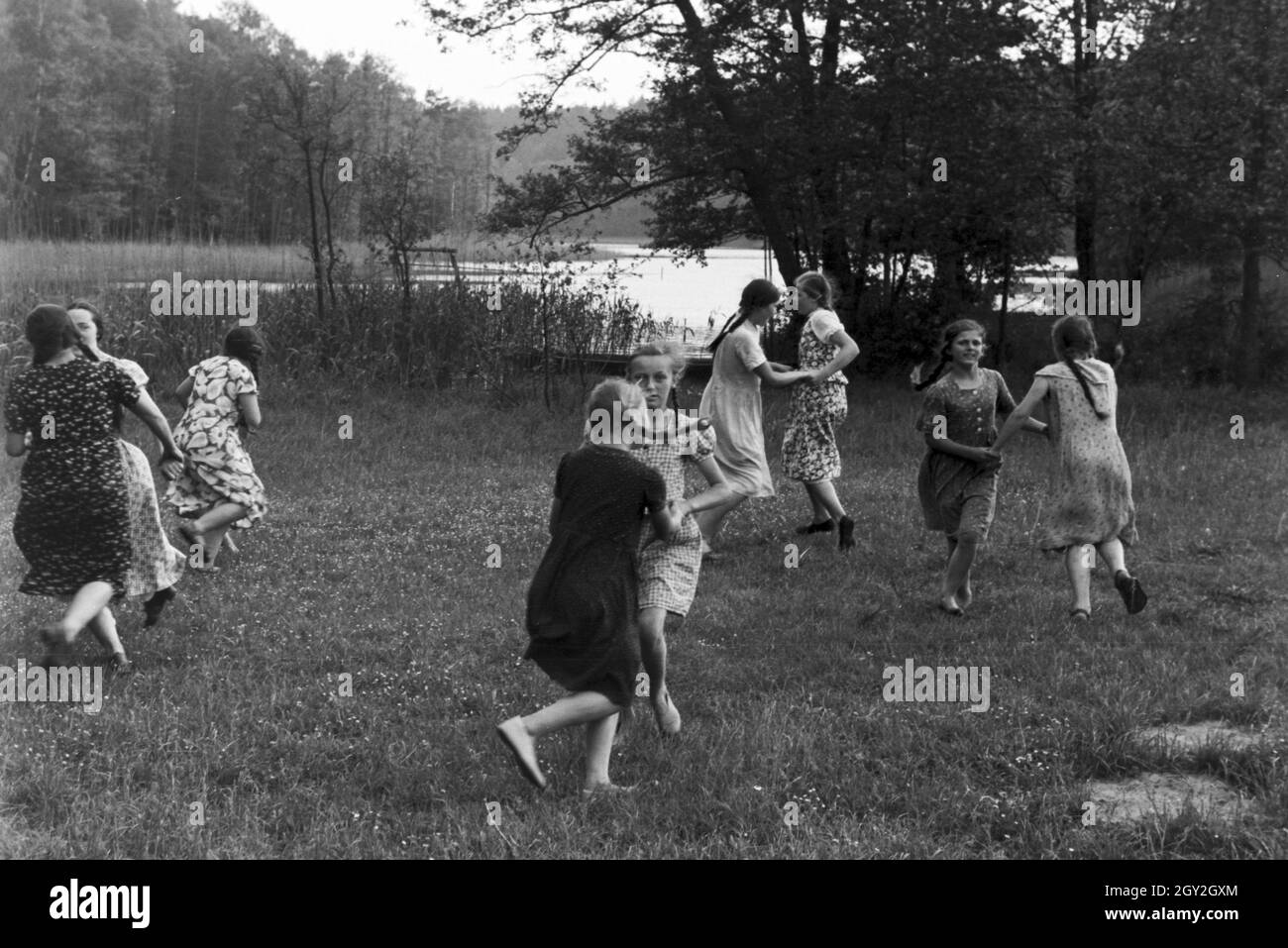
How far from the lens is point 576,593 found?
500 centimetres

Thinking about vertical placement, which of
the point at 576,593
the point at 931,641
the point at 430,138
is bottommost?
the point at 931,641

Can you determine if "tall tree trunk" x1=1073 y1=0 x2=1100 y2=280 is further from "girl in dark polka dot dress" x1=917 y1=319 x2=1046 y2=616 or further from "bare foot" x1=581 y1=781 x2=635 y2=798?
"bare foot" x1=581 y1=781 x2=635 y2=798

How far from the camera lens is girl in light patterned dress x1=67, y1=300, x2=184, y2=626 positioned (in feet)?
22.3

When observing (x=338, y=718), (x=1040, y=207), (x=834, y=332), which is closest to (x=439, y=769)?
(x=338, y=718)

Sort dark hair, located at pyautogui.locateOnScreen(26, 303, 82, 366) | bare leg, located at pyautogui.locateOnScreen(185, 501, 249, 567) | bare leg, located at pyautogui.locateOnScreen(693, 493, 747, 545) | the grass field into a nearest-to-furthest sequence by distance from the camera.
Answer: the grass field, dark hair, located at pyautogui.locateOnScreen(26, 303, 82, 366), bare leg, located at pyautogui.locateOnScreen(185, 501, 249, 567), bare leg, located at pyautogui.locateOnScreen(693, 493, 747, 545)

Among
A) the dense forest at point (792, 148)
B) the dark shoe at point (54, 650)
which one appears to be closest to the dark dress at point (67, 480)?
the dark shoe at point (54, 650)

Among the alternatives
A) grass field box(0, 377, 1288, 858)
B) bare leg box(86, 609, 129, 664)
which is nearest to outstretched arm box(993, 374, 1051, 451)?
grass field box(0, 377, 1288, 858)

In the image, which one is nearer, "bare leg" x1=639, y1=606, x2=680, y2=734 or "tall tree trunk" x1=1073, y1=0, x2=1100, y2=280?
"bare leg" x1=639, y1=606, x2=680, y2=734

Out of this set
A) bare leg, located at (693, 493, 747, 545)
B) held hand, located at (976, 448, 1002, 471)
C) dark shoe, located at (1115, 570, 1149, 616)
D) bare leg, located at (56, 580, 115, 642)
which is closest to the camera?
bare leg, located at (56, 580, 115, 642)

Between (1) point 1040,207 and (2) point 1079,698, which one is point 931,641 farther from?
(1) point 1040,207

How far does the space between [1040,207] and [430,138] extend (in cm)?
792

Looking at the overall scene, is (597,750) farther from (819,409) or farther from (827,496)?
(819,409)

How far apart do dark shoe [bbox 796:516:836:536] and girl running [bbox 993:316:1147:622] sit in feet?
7.65

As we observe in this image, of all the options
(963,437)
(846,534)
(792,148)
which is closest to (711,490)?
(963,437)
